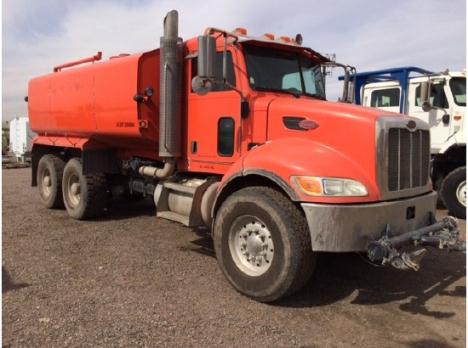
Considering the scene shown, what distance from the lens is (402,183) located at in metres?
4.74

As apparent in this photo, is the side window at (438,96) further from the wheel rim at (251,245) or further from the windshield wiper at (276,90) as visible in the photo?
the wheel rim at (251,245)

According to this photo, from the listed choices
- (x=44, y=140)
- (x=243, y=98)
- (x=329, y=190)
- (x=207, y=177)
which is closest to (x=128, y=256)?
(x=207, y=177)

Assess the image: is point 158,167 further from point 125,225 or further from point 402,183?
point 402,183

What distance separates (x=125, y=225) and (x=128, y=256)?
1884mm

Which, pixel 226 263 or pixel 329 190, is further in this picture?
pixel 226 263

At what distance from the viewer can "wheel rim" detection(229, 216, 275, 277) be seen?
466cm

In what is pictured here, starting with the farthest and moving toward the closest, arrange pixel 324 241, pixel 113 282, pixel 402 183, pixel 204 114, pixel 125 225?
pixel 125 225 → pixel 204 114 → pixel 113 282 → pixel 402 183 → pixel 324 241

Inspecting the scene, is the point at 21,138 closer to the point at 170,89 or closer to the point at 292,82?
the point at 170,89

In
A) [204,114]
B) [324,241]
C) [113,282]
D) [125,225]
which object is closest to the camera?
[324,241]

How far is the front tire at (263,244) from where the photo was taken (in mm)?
4367

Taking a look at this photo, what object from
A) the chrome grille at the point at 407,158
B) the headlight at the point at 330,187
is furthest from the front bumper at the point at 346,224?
the chrome grille at the point at 407,158

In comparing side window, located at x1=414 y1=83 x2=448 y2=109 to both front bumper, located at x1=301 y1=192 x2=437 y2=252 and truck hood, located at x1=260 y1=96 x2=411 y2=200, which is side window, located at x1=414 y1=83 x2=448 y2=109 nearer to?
truck hood, located at x1=260 y1=96 x2=411 y2=200

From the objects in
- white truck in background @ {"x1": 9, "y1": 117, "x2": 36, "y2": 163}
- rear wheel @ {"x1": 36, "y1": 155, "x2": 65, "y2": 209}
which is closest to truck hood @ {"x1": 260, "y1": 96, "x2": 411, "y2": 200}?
rear wheel @ {"x1": 36, "y1": 155, "x2": 65, "y2": 209}

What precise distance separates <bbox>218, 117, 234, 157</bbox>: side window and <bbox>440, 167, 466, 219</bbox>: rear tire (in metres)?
5.85
